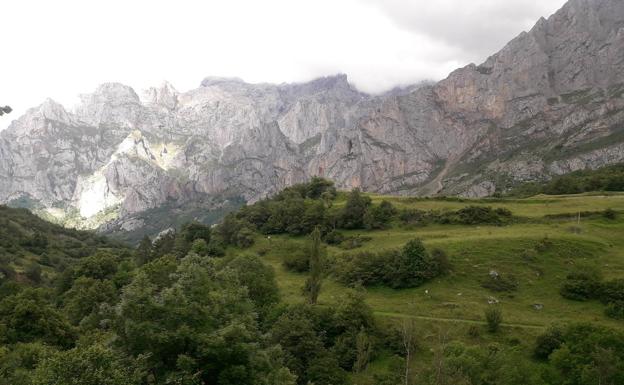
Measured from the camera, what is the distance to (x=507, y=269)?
215 feet

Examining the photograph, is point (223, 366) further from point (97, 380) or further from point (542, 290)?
point (542, 290)

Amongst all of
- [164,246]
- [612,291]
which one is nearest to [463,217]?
[612,291]

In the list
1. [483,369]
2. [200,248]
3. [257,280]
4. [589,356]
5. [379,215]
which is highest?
[379,215]

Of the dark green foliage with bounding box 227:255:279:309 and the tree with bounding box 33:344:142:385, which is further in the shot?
the dark green foliage with bounding box 227:255:279:309

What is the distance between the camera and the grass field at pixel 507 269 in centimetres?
5353

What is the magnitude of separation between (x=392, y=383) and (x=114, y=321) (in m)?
28.5

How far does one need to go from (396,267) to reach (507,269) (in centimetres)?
1506

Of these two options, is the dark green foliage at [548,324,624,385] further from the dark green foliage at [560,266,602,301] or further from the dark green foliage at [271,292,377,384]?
the dark green foliage at [271,292,377,384]

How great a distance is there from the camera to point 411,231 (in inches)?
3484

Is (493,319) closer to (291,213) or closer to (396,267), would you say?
(396,267)

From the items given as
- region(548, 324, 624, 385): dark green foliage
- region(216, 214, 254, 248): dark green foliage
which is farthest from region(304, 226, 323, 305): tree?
region(216, 214, 254, 248): dark green foliage

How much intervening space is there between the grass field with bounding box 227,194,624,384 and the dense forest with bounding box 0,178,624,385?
854 millimetres

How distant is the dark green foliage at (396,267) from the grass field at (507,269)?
1.36 m

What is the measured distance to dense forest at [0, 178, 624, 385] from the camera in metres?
23.9
